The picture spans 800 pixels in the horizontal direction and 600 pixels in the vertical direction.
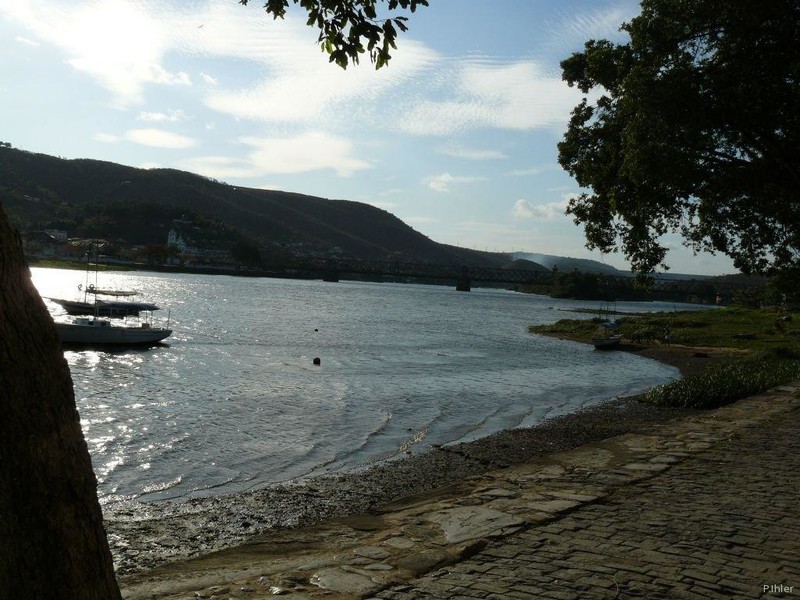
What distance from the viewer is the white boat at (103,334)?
43.7 m

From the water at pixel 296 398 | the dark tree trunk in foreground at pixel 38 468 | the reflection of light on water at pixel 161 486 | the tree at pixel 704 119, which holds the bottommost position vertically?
the water at pixel 296 398

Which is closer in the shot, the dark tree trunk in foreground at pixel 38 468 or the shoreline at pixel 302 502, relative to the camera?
the dark tree trunk in foreground at pixel 38 468

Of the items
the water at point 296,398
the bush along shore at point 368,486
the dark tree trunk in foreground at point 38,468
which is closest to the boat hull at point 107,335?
the water at point 296,398

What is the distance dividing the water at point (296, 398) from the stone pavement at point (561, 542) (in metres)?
6.27

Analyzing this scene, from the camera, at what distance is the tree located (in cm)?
1614

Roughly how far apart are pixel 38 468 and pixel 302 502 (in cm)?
983

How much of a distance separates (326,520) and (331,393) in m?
18.5

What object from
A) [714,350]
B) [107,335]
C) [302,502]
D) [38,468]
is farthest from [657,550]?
[714,350]

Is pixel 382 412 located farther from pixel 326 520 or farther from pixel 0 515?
pixel 0 515

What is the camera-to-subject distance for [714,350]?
51875 mm

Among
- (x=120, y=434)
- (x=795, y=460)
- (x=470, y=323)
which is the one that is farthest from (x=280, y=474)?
(x=470, y=323)

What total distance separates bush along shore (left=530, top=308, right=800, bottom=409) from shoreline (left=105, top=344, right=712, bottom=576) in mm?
4013

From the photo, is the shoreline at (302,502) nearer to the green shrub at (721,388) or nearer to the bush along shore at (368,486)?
the bush along shore at (368,486)

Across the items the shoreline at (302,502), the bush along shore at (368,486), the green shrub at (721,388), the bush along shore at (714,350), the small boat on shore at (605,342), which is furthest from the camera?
the small boat on shore at (605,342)
